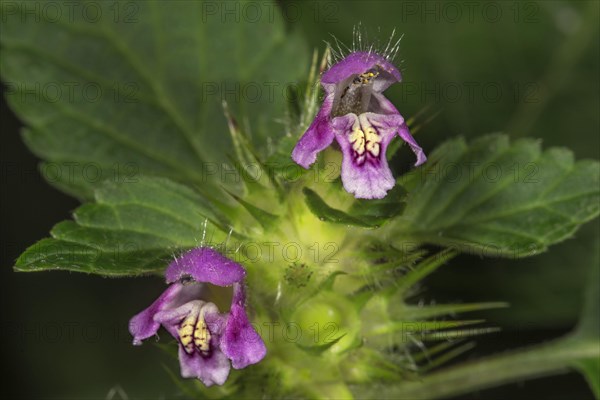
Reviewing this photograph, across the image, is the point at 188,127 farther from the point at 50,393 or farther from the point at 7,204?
the point at 50,393

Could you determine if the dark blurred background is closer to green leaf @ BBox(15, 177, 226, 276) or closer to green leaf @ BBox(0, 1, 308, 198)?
green leaf @ BBox(0, 1, 308, 198)

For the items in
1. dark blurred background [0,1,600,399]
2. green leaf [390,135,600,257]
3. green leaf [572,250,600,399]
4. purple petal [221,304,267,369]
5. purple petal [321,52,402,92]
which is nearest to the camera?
purple petal [221,304,267,369]

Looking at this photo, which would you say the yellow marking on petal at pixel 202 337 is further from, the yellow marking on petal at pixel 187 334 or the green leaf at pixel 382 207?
the green leaf at pixel 382 207

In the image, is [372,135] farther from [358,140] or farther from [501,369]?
[501,369]

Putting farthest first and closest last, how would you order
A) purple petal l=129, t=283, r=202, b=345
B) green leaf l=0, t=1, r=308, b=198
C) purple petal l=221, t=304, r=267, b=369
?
green leaf l=0, t=1, r=308, b=198 → purple petal l=129, t=283, r=202, b=345 → purple petal l=221, t=304, r=267, b=369

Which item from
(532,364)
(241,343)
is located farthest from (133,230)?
(532,364)

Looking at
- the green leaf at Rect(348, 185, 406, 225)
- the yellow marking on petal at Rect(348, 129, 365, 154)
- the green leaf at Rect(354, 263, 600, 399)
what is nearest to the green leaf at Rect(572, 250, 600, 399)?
the green leaf at Rect(354, 263, 600, 399)

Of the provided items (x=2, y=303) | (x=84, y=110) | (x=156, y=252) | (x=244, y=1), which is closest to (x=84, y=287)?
(x=2, y=303)
